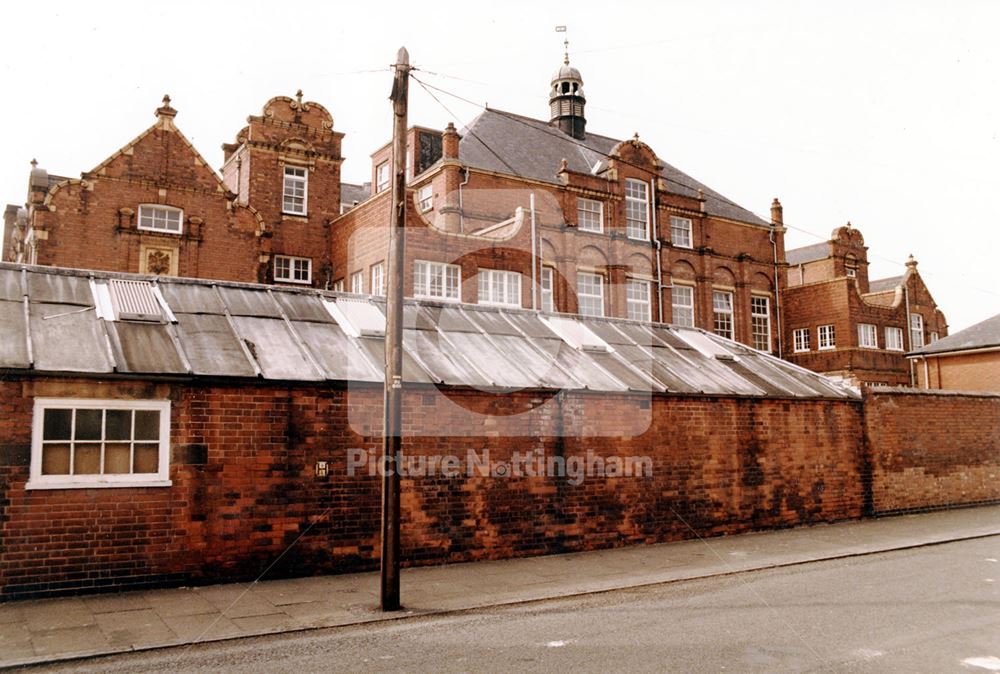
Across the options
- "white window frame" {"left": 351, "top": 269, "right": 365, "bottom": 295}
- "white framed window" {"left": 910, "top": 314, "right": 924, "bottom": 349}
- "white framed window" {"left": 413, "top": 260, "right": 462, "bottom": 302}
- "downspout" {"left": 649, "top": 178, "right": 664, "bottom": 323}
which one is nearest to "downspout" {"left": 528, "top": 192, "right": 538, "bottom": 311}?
"white framed window" {"left": 413, "top": 260, "right": 462, "bottom": 302}

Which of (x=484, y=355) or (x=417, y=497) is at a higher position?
(x=484, y=355)

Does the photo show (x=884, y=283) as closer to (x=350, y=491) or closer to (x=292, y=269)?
(x=292, y=269)

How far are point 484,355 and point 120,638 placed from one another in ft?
26.3

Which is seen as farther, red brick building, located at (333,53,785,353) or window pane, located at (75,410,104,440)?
red brick building, located at (333,53,785,353)

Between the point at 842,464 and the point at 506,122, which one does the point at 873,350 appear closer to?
the point at 506,122

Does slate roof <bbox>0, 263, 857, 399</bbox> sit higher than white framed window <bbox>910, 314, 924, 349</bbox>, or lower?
lower

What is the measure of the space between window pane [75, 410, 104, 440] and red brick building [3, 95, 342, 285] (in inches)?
590

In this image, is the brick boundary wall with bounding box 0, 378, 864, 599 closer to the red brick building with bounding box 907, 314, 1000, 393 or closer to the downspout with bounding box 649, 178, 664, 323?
the red brick building with bounding box 907, 314, 1000, 393

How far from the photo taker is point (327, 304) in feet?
47.9

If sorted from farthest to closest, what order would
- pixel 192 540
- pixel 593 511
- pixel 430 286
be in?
Result: pixel 430 286 → pixel 593 511 → pixel 192 540

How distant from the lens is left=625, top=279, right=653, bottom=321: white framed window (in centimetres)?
3402

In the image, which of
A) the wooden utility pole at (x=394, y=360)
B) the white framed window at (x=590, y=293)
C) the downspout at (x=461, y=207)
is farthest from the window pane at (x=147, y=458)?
the white framed window at (x=590, y=293)

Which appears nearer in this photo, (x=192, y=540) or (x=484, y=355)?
(x=192, y=540)

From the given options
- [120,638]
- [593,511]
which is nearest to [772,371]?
[593,511]
